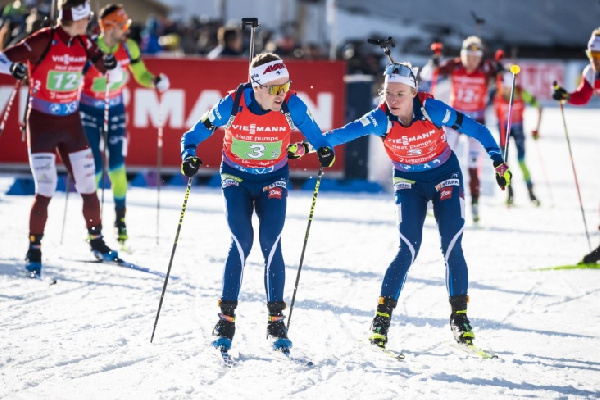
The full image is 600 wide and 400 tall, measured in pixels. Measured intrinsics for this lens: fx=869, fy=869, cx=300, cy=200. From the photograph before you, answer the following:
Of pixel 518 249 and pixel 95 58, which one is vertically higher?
pixel 95 58

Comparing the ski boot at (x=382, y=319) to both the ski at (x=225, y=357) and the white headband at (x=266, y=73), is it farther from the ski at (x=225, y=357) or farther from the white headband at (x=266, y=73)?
the white headband at (x=266, y=73)

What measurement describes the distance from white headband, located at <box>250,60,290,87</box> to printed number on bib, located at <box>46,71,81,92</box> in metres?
2.77

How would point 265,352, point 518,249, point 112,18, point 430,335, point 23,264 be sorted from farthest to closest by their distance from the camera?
point 518,249, point 112,18, point 23,264, point 430,335, point 265,352

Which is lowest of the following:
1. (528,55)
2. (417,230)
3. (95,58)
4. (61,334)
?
(61,334)

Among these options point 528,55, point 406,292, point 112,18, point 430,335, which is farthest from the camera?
point 528,55

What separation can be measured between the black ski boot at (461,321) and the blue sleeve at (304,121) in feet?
4.35

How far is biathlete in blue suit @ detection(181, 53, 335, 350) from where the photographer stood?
5379mm

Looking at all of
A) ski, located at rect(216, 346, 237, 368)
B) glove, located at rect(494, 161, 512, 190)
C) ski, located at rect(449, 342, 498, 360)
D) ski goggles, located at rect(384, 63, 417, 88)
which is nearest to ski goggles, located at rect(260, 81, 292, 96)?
ski goggles, located at rect(384, 63, 417, 88)

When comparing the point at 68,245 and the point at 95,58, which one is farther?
the point at 68,245

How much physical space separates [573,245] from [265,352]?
536 centimetres

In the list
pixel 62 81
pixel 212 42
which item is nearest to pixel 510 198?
pixel 62 81

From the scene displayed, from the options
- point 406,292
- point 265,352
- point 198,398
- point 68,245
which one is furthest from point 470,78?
point 198,398

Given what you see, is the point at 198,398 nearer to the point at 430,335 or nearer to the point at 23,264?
the point at 430,335

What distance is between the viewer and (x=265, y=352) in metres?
5.43
